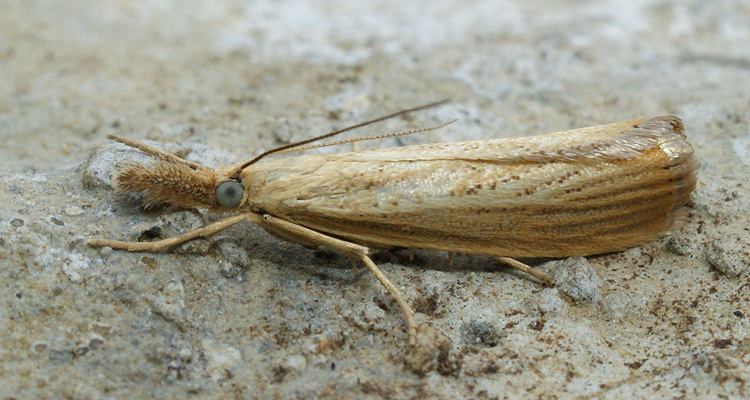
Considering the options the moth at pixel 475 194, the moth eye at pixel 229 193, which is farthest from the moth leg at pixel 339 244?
the moth eye at pixel 229 193

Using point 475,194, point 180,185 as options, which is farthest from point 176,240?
point 475,194

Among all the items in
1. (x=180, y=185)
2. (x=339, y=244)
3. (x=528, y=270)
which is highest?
(x=180, y=185)

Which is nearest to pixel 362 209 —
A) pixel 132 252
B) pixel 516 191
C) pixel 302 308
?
pixel 302 308

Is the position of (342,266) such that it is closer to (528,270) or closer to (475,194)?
(475,194)

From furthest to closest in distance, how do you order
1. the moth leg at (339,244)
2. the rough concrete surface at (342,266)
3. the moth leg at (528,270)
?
the moth leg at (528,270), the moth leg at (339,244), the rough concrete surface at (342,266)

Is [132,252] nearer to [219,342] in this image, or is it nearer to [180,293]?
[180,293]

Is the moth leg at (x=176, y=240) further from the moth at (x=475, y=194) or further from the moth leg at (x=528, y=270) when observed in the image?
the moth leg at (x=528, y=270)
